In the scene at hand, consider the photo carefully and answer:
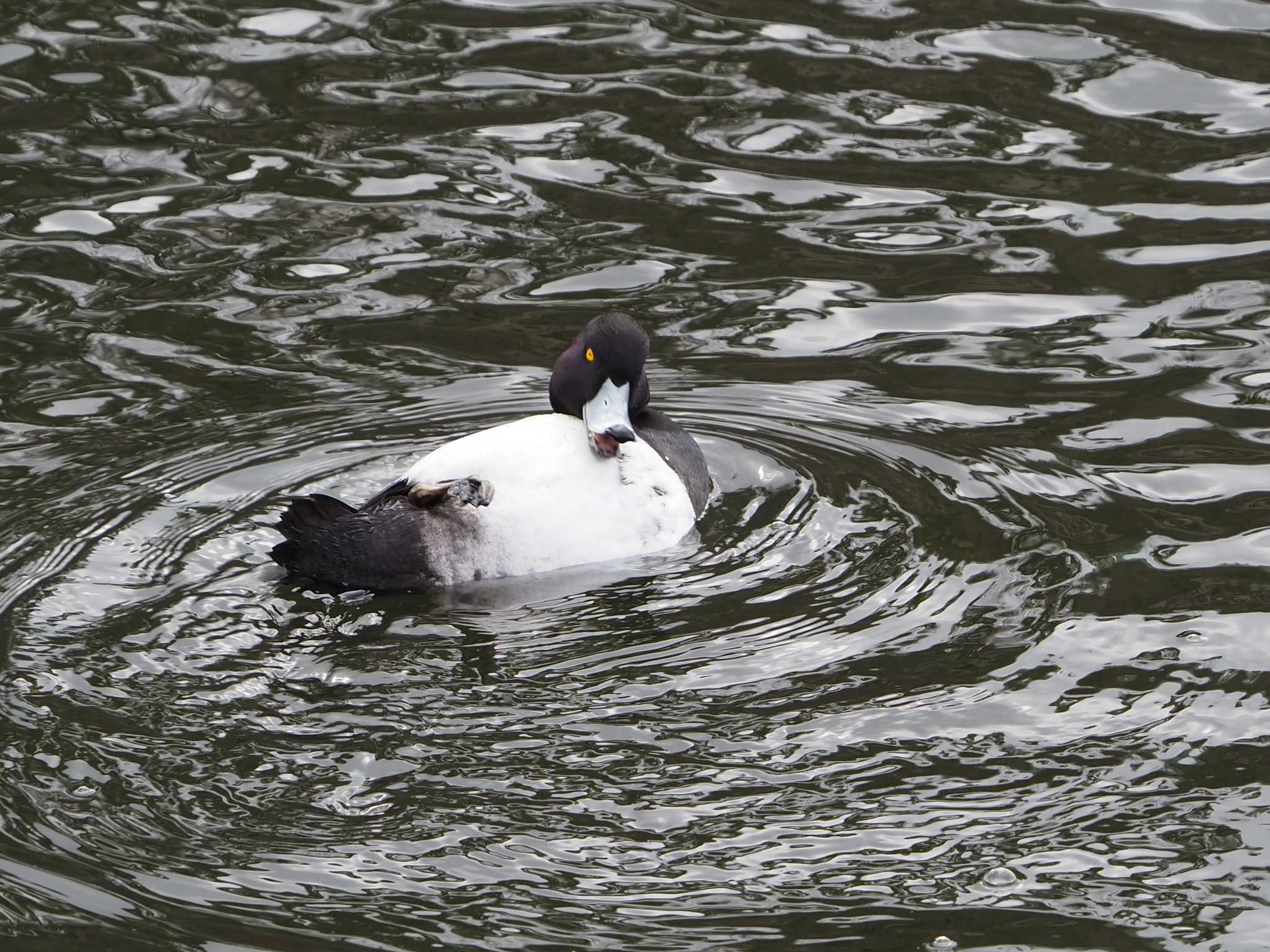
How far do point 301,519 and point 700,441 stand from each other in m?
1.93

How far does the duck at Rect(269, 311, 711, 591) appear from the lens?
6.24 m

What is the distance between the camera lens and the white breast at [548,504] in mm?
6348

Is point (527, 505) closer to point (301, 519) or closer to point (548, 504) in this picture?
point (548, 504)

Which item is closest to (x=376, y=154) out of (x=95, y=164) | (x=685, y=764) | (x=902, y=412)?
(x=95, y=164)

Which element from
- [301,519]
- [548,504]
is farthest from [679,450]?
[301,519]

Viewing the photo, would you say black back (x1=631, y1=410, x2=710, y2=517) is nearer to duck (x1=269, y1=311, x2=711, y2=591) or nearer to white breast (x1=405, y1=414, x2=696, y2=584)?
duck (x1=269, y1=311, x2=711, y2=591)

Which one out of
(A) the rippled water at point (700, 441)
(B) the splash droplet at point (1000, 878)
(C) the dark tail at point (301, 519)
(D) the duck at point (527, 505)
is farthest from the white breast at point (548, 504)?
(B) the splash droplet at point (1000, 878)

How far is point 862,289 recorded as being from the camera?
8812mm

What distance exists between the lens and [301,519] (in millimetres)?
6215

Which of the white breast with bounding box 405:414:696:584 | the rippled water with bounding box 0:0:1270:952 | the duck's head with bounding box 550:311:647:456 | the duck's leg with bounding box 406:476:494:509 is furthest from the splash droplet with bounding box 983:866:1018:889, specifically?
the duck's head with bounding box 550:311:647:456

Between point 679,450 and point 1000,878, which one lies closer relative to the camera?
point 1000,878

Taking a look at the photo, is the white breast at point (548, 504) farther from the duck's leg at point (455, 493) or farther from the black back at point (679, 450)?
the black back at point (679, 450)

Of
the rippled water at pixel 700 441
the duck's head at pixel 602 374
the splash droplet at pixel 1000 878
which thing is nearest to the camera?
the splash droplet at pixel 1000 878

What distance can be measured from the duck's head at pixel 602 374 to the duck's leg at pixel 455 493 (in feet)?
1.71
